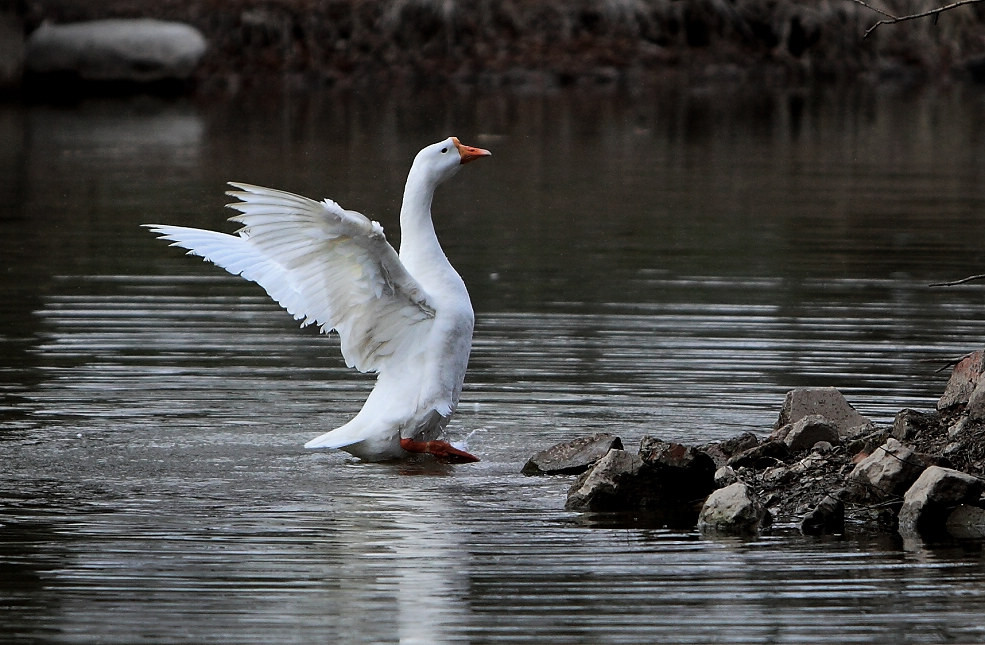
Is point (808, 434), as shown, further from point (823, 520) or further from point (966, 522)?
point (966, 522)

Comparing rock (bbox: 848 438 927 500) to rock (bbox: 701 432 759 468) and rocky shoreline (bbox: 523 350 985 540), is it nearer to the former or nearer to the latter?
rocky shoreline (bbox: 523 350 985 540)

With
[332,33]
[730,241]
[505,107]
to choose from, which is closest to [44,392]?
[730,241]

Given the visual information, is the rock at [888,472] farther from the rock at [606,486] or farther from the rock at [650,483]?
the rock at [606,486]

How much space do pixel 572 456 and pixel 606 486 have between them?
26.0 inches

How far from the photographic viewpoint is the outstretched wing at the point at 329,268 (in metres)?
8.79

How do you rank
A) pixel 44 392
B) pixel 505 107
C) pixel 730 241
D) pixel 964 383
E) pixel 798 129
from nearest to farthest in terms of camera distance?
pixel 964 383 → pixel 44 392 → pixel 730 241 → pixel 798 129 → pixel 505 107

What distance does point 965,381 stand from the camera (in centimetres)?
853

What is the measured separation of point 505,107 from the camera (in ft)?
106

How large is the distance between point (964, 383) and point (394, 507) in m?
2.71

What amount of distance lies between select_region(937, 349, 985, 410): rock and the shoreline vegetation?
27.9 meters

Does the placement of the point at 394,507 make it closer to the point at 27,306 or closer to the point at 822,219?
the point at 27,306

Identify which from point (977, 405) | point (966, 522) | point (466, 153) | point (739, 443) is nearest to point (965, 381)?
point (977, 405)

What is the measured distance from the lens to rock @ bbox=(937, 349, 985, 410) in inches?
333

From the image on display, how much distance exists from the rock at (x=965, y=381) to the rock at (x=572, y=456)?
5.04ft
